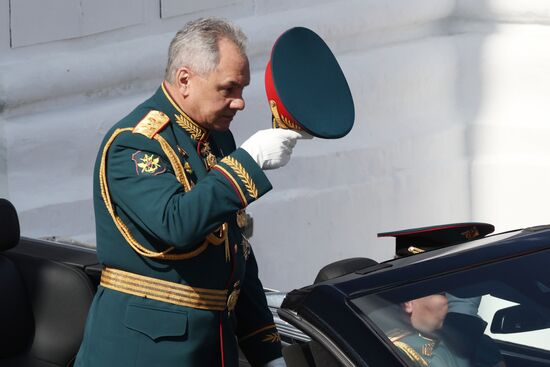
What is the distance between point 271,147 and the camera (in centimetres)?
260

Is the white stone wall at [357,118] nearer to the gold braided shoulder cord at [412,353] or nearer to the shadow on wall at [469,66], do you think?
the shadow on wall at [469,66]

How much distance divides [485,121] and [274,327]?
3.68 meters

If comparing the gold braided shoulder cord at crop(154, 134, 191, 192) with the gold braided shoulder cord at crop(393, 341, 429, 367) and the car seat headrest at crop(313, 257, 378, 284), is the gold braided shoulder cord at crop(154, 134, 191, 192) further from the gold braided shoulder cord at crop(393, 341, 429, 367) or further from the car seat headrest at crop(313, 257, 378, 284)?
the car seat headrest at crop(313, 257, 378, 284)

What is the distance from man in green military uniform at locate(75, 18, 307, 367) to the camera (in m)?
2.60

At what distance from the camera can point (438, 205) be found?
6.54 metres

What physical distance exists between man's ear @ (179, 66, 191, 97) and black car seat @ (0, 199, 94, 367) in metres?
1.11

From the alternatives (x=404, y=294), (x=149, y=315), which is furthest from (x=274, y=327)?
(x=404, y=294)

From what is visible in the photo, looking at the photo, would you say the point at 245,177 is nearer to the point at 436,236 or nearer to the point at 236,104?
the point at 236,104

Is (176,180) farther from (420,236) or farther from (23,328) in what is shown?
(23,328)

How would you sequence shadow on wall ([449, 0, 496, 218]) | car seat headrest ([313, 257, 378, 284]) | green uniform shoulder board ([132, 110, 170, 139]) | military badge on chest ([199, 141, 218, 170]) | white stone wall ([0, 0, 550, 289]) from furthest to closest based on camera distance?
1. shadow on wall ([449, 0, 496, 218])
2. white stone wall ([0, 0, 550, 289])
3. car seat headrest ([313, 257, 378, 284])
4. military badge on chest ([199, 141, 218, 170])
5. green uniform shoulder board ([132, 110, 170, 139])

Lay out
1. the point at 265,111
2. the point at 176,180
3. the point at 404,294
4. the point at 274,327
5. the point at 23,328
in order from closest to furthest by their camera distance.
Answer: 1. the point at 404,294
2. the point at 176,180
3. the point at 274,327
4. the point at 23,328
5. the point at 265,111

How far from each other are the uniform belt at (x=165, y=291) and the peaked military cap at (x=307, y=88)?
39 centimetres

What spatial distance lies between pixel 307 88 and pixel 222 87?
0.65ft

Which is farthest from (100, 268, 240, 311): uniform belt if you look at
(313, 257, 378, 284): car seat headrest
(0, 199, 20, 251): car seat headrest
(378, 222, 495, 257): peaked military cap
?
(0, 199, 20, 251): car seat headrest
